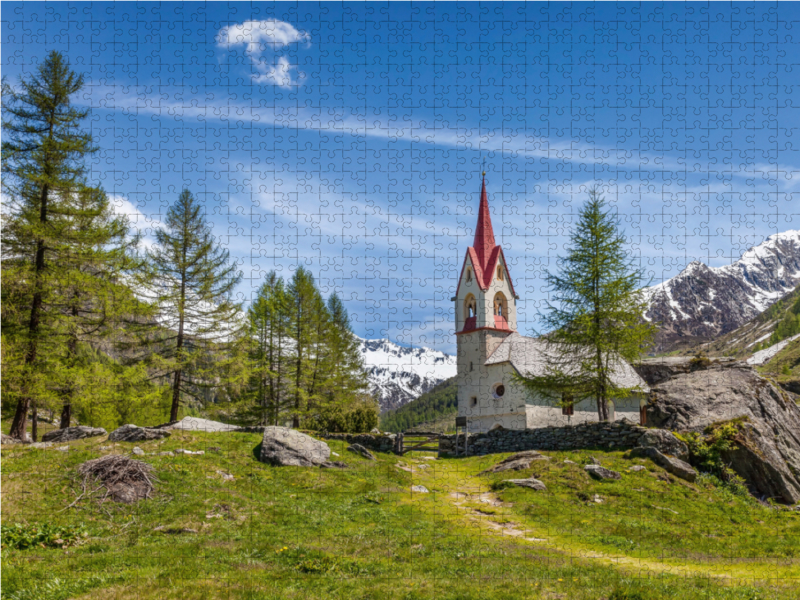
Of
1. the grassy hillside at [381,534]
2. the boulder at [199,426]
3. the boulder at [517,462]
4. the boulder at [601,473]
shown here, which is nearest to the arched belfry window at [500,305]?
the boulder at [517,462]

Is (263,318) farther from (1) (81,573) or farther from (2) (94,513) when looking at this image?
(1) (81,573)

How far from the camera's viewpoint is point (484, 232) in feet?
175

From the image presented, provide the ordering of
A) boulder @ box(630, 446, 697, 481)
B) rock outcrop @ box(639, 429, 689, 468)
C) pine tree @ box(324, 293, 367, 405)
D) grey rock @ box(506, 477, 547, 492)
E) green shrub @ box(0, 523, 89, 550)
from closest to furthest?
green shrub @ box(0, 523, 89, 550) → grey rock @ box(506, 477, 547, 492) → boulder @ box(630, 446, 697, 481) → rock outcrop @ box(639, 429, 689, 468) → pine tree @ box(324, 293, 367, 405)

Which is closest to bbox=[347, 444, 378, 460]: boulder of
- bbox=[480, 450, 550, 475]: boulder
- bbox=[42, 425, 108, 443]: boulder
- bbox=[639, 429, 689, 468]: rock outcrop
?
bbox=[480, 450, 550, 475]: boulder

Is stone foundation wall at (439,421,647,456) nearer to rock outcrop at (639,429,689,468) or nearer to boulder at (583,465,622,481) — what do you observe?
rock outcrop at (639,429,689,468)

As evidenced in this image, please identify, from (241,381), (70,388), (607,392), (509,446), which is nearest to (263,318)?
(241,381)

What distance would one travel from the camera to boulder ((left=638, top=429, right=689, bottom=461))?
25031mm

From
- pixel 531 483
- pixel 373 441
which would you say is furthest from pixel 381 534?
pixel 373 441

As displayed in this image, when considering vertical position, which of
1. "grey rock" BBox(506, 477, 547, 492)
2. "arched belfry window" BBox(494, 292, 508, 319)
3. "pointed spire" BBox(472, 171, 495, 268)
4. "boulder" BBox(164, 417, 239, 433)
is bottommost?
"grey rock" BBox(506, 477, 547, 492)

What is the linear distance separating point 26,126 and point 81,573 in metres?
23.5

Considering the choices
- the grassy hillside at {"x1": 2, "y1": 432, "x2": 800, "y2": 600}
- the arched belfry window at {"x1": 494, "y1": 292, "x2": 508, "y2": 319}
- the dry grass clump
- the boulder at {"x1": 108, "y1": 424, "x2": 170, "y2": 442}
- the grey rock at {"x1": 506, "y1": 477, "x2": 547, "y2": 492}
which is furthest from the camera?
the arched belfry window at {"x1": 494, "y1": 292, "x2": 508, "y2": 319}

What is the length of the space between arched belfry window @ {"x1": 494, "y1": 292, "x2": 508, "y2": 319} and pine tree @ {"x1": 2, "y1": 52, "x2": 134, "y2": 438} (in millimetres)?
33877

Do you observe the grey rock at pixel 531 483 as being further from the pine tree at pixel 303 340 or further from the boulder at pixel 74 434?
the pine tree at pixel 303 340

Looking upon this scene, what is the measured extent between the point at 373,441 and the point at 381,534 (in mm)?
17990
